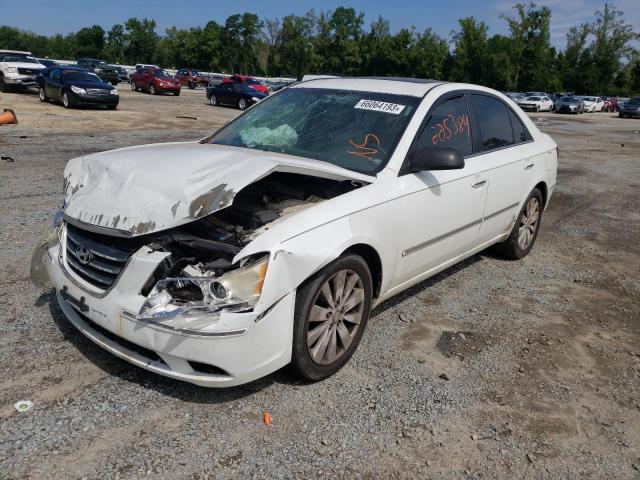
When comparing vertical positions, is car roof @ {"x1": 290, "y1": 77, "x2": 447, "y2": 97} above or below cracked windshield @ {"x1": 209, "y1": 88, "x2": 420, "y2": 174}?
above

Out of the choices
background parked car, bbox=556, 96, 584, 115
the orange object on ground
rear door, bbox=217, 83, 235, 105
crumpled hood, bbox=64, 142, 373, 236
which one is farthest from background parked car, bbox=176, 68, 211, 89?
crumpled hood, bbox=64, 142, 373, 236

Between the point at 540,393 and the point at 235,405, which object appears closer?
the point at 235,405

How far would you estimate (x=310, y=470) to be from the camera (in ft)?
8.19

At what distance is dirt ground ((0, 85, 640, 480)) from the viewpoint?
2549 millimetres

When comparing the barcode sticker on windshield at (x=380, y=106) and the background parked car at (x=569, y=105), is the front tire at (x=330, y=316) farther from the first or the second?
the background parked car at (x=569, y=105)

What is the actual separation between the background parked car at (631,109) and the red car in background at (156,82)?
33.0 metres

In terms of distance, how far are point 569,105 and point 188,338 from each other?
4634 centimetres

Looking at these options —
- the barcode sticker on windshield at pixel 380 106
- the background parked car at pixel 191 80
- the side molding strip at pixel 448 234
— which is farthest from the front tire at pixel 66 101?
the background parked car at pixel 191 80

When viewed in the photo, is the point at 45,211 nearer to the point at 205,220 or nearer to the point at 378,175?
the point at 205,220

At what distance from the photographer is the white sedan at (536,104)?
139 feet

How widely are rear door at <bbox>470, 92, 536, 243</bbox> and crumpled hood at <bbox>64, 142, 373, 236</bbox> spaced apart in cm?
160

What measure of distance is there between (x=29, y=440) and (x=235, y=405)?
99 centimetres

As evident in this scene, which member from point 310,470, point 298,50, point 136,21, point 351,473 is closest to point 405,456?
point 351,473

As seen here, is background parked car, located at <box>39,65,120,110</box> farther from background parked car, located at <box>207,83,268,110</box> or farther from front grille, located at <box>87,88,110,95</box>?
background parked car, located at <box>207,83,268,110</box>
